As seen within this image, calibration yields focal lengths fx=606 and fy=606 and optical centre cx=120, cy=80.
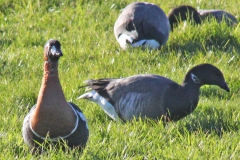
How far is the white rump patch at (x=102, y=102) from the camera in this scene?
693 centimetres

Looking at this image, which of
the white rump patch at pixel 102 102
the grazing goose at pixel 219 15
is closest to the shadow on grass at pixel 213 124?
the white rump patch at pixel 102 102

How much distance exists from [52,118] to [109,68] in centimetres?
295

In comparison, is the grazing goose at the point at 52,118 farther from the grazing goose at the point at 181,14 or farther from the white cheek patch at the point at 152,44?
the grazing goose at the point at 181,14

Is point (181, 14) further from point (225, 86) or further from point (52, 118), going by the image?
point (52, 118)

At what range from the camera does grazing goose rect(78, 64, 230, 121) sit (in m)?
6.80

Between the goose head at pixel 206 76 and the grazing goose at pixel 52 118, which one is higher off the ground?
the grazing goose at pixel 52 118

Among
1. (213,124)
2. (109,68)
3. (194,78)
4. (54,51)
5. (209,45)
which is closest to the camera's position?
(54,51)

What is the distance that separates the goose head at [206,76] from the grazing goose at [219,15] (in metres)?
2.86

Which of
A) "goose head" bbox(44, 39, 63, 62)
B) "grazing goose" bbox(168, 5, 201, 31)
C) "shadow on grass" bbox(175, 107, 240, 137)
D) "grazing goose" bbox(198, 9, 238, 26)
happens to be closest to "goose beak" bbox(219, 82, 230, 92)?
"shadow on grass" bbox(175, 107, 240, 137)

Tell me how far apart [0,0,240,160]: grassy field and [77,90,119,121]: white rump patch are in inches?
3.0

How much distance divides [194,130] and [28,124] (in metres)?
1.79

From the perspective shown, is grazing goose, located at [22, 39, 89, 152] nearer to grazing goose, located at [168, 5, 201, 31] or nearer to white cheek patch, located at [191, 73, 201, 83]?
white cheek patch, located at [191, 73, 201, 83]

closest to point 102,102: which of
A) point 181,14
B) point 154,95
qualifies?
point 154,95

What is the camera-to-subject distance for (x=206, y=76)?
703 cm
